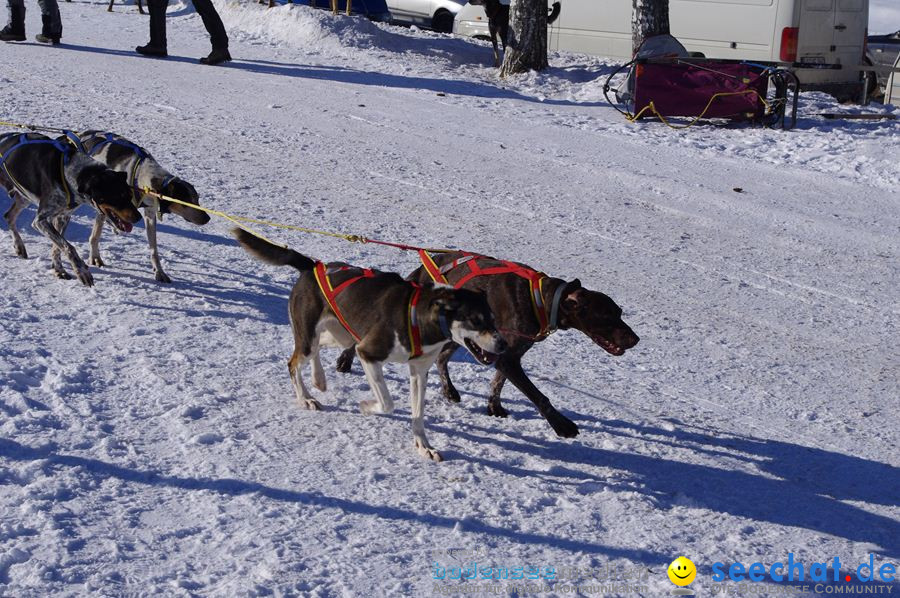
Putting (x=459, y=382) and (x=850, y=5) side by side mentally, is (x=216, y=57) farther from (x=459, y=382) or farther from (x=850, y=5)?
(x=459, y=382)

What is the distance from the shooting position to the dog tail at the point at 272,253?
4965 millimetres

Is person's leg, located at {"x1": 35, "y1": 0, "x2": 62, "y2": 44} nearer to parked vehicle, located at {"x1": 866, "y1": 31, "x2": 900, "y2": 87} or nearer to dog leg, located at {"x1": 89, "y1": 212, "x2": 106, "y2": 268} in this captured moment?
dog leg, located at {"x1": 89, "y1": 212, "x2": 106, "y2": 268}

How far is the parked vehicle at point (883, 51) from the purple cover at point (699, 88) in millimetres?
6288

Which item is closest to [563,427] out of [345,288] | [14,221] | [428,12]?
[345,288]

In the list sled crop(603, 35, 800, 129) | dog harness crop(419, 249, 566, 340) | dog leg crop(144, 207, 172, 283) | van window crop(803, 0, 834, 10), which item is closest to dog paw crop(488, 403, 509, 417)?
dog harness crop(419, 249, 566, 340)

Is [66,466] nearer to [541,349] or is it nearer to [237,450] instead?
[237,450]

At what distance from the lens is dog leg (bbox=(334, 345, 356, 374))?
215 inches

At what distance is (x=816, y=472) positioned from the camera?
193 inches

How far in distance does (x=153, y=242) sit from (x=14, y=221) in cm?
113

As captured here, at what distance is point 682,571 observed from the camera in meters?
3.94

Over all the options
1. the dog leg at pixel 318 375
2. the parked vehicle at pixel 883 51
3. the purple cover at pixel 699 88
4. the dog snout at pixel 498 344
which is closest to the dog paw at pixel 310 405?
the dog leg at pixel 318 375

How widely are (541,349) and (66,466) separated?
2.90 m

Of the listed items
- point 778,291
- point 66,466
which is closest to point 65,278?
point 66,466

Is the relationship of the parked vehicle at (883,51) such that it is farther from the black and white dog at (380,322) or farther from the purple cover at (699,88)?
the black and white dog at (380,322)
